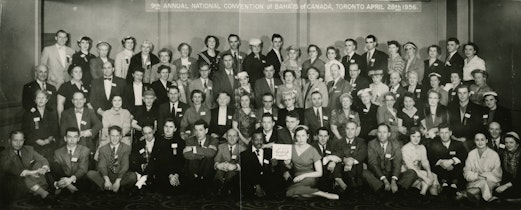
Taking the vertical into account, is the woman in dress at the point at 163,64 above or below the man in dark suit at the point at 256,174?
above

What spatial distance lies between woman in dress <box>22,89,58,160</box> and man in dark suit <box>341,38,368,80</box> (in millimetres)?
2234

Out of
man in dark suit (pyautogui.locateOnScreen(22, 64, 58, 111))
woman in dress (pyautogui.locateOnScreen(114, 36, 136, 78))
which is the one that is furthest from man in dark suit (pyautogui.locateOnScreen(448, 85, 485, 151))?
man in dark suit (pyautogui.locateOnScreen(22, 64, 58, 111))

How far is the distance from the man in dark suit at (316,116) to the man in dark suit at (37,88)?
193 centimetres

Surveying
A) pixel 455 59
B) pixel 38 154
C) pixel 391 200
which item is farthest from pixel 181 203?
pixel 455 59

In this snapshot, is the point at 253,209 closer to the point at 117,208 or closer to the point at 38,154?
the point at 117,208

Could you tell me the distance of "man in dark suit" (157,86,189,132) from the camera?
458 centimetres

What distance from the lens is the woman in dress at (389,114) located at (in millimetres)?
4566

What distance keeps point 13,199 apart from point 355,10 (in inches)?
114

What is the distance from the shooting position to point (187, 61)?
4.56 m

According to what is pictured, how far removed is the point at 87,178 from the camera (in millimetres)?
4535

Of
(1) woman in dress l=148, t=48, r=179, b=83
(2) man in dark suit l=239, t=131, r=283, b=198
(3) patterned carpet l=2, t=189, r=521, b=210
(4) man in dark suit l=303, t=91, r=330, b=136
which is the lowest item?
(3) patterned carpet l=2, t=189, r=521, b=210

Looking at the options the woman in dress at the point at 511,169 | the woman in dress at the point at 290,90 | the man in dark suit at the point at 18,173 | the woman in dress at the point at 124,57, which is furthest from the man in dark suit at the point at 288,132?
the man in dark suit at the point at 18,173

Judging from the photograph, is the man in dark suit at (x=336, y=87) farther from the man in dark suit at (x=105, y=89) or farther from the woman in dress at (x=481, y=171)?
the man in dark suit at (x=105, y=89)

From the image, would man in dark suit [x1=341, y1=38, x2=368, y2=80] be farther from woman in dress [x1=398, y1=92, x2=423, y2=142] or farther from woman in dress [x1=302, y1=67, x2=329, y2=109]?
woman in dress [x1=398, y1=92, x2=423, y2=142]
